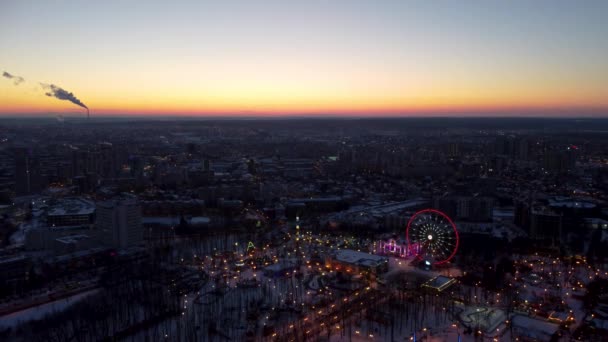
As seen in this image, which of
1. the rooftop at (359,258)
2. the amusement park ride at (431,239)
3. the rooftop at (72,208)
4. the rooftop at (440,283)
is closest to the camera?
the rooftop at (440,283)

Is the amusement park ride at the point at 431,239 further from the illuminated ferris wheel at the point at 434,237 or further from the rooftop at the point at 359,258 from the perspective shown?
the rooftop at the point at 359,258

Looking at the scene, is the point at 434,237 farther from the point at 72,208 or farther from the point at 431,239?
the point at 72,208

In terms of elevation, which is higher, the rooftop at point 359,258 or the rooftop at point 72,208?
the rooftop at point 72,208

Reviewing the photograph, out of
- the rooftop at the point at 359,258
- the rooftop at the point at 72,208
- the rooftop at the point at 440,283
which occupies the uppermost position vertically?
the rooftop at the point at 72,208

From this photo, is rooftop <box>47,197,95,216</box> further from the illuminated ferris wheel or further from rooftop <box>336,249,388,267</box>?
the illuminated ferris wheel

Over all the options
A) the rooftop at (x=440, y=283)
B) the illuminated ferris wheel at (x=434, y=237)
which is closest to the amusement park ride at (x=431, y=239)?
the illuminated ferris wheel at (x=434, y=237)

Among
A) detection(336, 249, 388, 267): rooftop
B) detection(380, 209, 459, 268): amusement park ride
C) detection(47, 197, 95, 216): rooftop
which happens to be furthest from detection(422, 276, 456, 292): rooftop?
detection(47, 197, 95, 216): rooftop

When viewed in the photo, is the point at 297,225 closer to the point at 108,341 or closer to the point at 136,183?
the point at 108,341

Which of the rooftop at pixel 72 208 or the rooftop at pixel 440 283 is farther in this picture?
the rooftop at pixel 72 208

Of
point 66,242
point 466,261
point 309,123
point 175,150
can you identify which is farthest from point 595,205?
point 309,123
